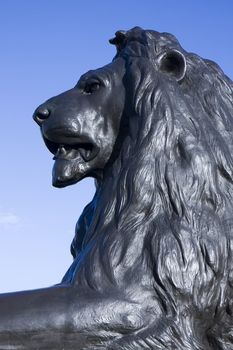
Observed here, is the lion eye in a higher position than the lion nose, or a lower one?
higher

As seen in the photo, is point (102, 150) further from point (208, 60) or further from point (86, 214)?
point (208, 60)

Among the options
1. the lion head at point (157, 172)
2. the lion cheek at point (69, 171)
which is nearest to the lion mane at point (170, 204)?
the lion head at point (157, 172)

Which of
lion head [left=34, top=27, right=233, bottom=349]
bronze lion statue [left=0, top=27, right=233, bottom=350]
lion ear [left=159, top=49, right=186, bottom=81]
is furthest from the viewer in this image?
lion ear [left=159, top=49, right=186, bottom=81]

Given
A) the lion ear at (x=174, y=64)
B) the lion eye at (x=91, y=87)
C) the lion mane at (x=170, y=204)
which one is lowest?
the lion mane at (x=170, y=204)

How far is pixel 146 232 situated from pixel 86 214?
0.61 meters

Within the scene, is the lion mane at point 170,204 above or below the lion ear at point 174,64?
below

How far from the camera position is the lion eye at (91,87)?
3949mm

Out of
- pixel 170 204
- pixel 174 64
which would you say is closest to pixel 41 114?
pixel 174 64

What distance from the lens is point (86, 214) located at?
4059 mm

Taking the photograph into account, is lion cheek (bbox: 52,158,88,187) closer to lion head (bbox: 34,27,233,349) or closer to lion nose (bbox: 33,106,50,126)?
lion head (bbox: 34,27,233,349)

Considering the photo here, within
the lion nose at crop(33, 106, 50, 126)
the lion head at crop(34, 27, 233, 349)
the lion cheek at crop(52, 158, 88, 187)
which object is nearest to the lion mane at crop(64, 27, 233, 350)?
the lion head at crop(34, 27, 233, 349)

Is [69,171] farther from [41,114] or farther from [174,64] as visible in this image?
[174,64]

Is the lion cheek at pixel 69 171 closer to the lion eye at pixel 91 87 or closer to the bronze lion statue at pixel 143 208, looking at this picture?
the bronze lion statue at pixel 143 208

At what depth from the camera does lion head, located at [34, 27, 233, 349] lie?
3416 mm
